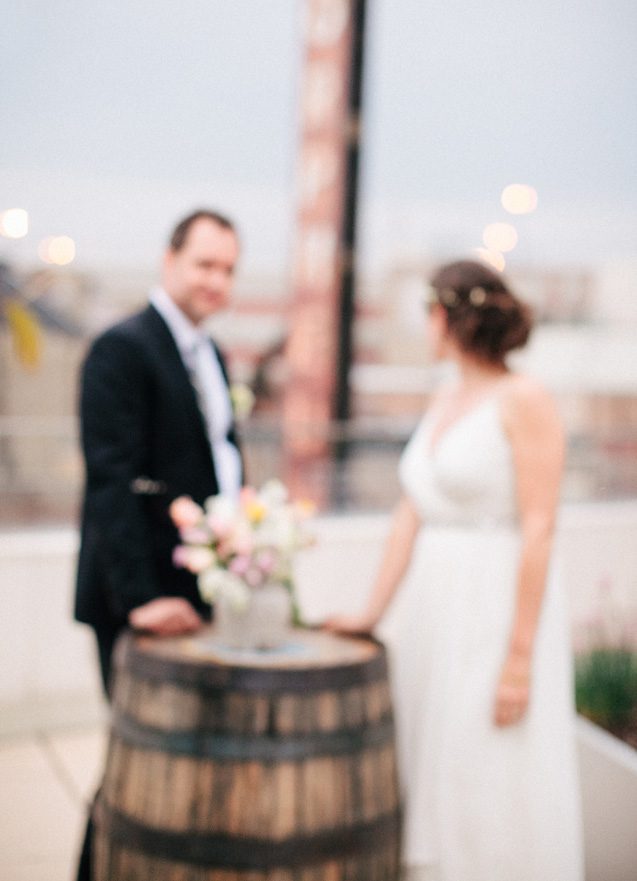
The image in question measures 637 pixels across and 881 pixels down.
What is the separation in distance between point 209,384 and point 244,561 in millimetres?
579

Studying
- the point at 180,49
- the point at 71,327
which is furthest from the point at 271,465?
the point at 180,49

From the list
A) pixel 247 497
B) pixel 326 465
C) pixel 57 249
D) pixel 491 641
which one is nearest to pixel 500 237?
pixel 326 465

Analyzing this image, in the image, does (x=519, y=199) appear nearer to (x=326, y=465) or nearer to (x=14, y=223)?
(x=326, y=465)

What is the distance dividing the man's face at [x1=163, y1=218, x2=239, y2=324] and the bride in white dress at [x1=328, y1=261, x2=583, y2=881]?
45cm

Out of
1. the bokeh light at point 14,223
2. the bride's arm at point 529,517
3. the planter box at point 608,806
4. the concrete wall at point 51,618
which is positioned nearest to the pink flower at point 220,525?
the bride's arm at point 529,517

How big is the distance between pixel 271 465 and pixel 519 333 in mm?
2932

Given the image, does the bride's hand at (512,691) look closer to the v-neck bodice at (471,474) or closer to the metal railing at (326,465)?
the v-neck bodice at (471,474)

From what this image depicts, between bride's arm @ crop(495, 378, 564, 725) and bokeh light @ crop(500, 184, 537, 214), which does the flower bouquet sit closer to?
bride's arm @ crop(495, 378, 564, 725)

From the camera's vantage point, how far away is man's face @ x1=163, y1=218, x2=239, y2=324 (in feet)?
7.61

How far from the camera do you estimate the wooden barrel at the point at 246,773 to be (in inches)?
72.4

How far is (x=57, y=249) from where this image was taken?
466 cm

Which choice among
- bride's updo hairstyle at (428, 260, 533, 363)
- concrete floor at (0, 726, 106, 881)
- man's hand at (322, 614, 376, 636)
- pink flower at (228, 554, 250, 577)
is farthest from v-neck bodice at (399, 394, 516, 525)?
concrete floor at (0, 726, 106, 881)

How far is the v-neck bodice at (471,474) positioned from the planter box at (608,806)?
2.55 feet

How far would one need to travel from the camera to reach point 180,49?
4.71 metres
